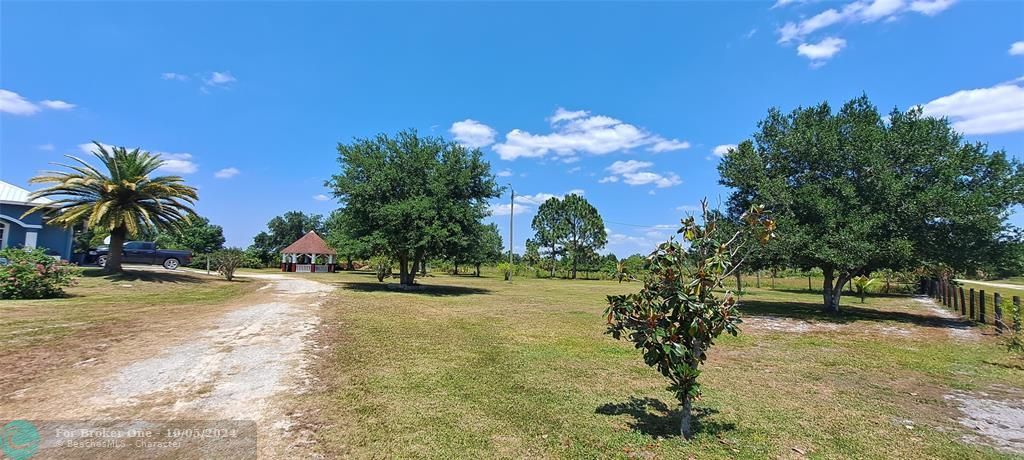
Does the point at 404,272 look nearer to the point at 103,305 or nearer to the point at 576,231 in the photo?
the point at 103,305

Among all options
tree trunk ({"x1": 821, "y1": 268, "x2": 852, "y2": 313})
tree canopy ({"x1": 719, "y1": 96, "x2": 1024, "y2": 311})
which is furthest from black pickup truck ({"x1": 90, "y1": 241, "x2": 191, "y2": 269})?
tree trunk ({"x1": 821, "y1": 268, "x2": 852, "y2": 313})

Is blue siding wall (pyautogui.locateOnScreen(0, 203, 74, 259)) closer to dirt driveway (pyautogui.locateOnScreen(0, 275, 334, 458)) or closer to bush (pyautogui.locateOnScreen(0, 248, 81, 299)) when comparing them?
bush (pyautogui.locateOnScreen(0, 248, 81, 299))

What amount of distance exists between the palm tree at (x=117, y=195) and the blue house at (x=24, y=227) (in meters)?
3.68

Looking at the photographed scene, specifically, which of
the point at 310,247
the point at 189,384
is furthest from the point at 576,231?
the point at 189,384

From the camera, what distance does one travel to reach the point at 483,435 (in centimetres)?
430

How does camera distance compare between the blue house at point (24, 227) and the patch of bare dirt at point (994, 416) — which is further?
the blue house at point (24, 227)

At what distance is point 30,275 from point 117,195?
8.24 metres

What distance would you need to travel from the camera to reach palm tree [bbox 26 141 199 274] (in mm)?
19141

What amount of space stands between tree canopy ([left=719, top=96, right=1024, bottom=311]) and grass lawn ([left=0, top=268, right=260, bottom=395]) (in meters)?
16.8

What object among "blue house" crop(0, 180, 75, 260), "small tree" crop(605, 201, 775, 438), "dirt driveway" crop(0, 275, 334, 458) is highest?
"blue house" crop(0, 180, 75, 260)

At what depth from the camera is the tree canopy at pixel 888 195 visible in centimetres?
1354

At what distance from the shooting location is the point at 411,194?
21.8 meters

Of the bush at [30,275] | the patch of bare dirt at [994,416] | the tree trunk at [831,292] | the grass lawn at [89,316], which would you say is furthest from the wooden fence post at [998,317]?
the bush at [30,275]

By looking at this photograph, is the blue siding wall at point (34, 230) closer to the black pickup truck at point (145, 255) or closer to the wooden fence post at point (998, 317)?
the black pickup truck at point (145, 255)
